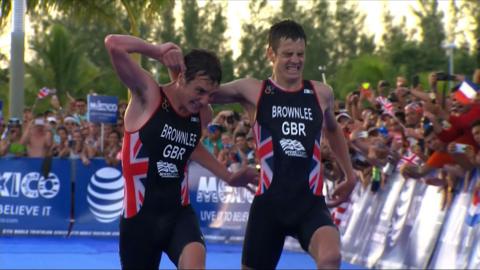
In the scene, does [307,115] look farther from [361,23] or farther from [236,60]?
[361,23]

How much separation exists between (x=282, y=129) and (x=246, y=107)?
1.30 ft

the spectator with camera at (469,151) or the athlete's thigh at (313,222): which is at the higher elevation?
the spectator with camera at (469,151)

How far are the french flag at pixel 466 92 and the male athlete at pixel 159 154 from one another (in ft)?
16.7

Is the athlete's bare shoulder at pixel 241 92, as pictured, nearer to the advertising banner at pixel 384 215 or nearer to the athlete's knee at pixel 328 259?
the athlete's knee at pixel 328 259

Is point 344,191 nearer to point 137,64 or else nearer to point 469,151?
point 137,64

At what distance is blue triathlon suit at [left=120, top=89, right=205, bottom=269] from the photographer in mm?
6781

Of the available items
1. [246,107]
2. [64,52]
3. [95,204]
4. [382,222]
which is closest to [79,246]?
[95,204]

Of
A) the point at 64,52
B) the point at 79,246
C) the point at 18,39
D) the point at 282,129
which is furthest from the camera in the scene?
the point at 64,52

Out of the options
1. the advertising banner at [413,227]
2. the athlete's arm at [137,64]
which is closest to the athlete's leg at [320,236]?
the athlete's arm at [137,64]

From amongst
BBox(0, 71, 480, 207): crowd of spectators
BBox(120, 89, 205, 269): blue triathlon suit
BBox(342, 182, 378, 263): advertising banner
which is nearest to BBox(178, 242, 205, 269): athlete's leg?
BBox(120, 89, 205, 269): blue triathlon suit

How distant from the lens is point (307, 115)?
7.27m

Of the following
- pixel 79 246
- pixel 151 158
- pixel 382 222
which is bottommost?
pixel 79 246

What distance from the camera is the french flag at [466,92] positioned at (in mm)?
11250

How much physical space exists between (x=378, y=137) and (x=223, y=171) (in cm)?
648
